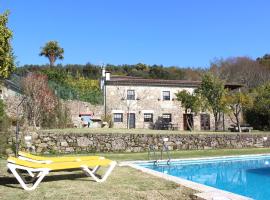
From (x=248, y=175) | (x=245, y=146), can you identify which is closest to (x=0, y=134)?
(x=248, y=175)

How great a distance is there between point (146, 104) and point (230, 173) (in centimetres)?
2109

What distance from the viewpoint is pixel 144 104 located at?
3441cm

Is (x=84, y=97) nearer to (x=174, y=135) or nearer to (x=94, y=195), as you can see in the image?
(x=174, y=135)

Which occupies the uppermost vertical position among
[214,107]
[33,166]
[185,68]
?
[185,68]

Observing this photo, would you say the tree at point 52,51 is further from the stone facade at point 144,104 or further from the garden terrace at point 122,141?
the garden terrace at point 122,141

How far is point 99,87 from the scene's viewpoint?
36000 mm

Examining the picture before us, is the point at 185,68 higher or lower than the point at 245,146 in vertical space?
higher

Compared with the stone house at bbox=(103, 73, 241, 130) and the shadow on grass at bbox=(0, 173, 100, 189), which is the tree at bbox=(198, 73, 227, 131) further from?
the shadow on grass at bbox=(0, 173, 100, 189)

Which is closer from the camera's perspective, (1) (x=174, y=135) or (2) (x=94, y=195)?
(2) (x=94, y=195)

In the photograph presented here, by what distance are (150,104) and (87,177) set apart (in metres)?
25.6

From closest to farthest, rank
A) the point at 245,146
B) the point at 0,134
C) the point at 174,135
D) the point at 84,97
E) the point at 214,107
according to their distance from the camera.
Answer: the point at 0,134 < the point at 174,135 < the point at 245,146 < the point at 214,107 < the point at 84,97

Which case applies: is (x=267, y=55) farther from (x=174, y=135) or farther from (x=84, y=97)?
(x=174, y=135)

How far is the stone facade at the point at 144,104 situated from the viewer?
3375 cm

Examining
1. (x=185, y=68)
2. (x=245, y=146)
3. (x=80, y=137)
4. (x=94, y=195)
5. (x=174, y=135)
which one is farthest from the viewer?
(x=185, y=68)
